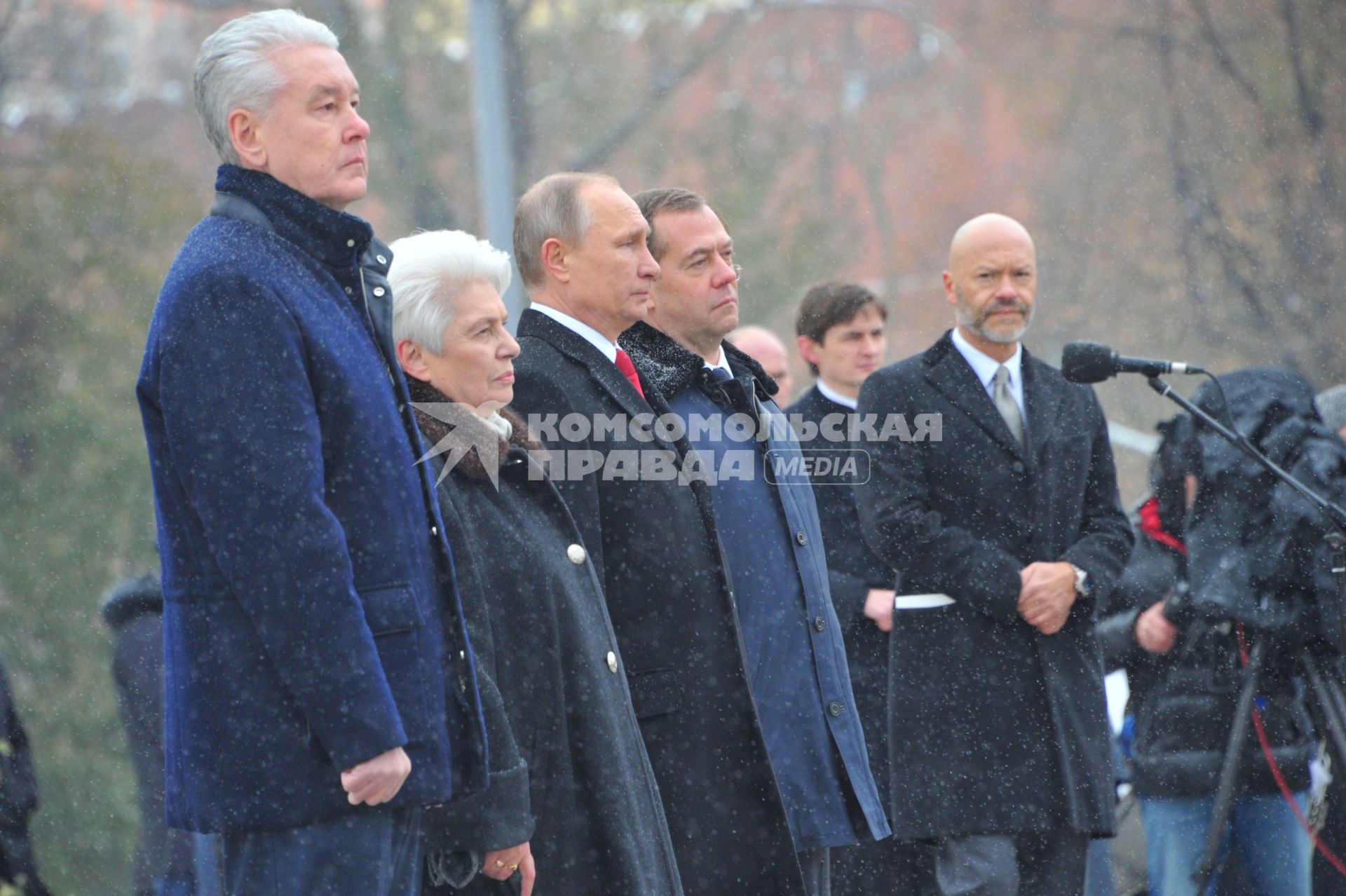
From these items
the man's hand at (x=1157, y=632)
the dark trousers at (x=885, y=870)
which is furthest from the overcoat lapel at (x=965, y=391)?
the dark trousers at (x=885, y=870)

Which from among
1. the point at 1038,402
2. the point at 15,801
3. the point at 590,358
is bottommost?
the point at 15,801

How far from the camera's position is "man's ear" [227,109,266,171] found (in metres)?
2.76

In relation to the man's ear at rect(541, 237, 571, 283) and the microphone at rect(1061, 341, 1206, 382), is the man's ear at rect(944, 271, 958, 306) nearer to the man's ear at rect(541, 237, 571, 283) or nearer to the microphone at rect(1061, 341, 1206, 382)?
the microphone at rect(1061, 341, 1206, 382)

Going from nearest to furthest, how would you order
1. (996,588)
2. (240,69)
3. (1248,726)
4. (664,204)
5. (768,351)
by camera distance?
(240,69) < (664,204) < (996,588) < (1248,726) < (768,351)

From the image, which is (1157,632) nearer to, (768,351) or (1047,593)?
(1047,593)

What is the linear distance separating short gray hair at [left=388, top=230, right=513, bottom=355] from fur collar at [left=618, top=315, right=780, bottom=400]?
23.9 inches

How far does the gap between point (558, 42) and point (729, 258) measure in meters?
11.7

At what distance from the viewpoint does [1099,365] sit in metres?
4.38

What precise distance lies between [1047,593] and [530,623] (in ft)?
5.80

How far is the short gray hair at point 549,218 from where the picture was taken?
3824 millimetres

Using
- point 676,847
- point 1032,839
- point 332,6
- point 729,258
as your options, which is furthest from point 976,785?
point 332,6

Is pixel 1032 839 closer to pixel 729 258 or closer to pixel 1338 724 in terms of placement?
pixel 1338 724
